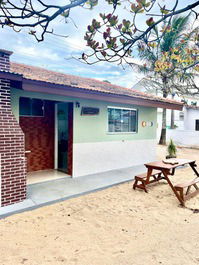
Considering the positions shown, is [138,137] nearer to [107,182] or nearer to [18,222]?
[107,182]

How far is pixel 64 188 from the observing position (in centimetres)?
579

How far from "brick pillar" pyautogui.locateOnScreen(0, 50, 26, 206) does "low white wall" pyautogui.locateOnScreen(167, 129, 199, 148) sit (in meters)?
16.0

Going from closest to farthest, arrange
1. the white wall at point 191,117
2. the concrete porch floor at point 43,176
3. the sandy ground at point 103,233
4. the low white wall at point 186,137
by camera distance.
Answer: the sandy ground at point 103,233
the concrete porch floor at point 43,176
the low white wall at point 186,137
the white wall at point 191,117

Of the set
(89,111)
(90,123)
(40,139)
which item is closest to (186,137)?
(90,123)

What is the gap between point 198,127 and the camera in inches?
816

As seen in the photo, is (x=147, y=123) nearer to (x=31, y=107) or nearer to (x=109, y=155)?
(x=109, y=155)

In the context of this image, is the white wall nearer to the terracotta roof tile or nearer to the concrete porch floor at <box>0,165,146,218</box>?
the terracotta roof tile

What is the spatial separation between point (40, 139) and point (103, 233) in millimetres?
5002

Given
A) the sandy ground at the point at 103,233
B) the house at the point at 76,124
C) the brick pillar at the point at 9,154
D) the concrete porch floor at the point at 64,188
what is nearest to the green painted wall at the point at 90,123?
the house at the point at 76,124

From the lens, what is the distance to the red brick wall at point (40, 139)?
24.1ft

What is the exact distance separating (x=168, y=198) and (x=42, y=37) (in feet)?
15.7

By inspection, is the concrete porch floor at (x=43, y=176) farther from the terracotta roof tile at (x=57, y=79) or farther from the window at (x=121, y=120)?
the terracotta roof tile at (x=57, y=79)

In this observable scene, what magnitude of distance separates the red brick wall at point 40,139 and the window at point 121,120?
7.79ft

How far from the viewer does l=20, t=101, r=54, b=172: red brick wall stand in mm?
7332
